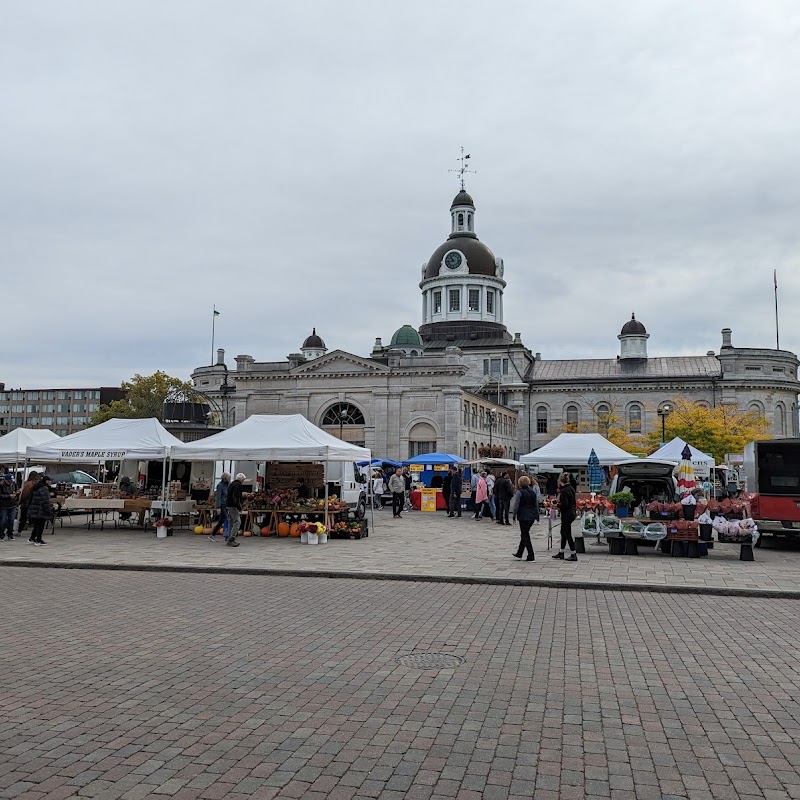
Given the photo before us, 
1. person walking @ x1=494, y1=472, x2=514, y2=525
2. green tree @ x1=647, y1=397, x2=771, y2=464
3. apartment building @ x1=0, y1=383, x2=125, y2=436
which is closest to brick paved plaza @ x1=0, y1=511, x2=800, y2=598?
person walking @ x1=494, y1=472, x2=514, y2=525

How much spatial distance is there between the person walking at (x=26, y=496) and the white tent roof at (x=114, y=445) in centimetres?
166

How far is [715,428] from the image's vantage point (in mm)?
59094

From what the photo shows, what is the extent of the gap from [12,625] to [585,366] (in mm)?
79475

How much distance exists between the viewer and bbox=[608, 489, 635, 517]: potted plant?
1870 cm

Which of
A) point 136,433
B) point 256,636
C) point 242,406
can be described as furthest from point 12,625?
point 242,406

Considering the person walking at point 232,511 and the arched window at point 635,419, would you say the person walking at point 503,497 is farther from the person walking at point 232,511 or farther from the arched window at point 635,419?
the arched window at point 635,419

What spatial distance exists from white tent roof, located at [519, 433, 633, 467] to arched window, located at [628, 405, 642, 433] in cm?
4872

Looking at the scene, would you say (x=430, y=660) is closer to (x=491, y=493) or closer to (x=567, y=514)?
(x=567, y=514)

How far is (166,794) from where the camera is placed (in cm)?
466

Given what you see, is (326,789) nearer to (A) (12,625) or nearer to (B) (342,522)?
(A) (12,625)

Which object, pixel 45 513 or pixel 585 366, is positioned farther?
pixel 585 366

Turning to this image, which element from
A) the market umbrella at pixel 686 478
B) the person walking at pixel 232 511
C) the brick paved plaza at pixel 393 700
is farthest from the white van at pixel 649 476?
the brick paved plaza at pixel 393 700

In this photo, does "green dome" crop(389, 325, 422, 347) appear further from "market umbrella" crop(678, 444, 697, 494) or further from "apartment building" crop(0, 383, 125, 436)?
"apartment building" crop(0, 383, 125, 436)

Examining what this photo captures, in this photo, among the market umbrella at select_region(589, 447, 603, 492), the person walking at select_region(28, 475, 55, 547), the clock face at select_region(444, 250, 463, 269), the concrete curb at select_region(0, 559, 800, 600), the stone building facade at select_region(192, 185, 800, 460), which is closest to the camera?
the concrete curb at select_region(0, 559, 800, 600)
